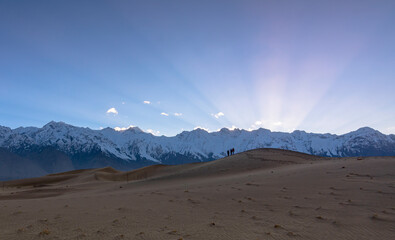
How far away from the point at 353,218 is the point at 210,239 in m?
4.80

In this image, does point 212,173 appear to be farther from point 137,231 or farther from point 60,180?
point 60,180

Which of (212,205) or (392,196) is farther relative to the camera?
(212,205)

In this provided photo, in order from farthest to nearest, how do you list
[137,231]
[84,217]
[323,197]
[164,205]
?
[164,205] < [323,197] < [84,217] < [137,231]

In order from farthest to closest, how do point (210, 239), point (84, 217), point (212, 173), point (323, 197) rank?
point (212, 173), point (323, 197), point (84, 217), point (210, 239)

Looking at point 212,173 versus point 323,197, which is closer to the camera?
point 323,197

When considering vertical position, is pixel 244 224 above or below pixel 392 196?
below

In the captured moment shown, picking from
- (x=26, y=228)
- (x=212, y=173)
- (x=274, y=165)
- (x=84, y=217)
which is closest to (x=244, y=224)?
(x=84, y=217)

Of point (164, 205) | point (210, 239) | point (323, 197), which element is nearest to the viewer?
point (210, 239)

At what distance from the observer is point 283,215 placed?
27.1ft

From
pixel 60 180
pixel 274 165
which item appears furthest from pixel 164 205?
pixel 60 180

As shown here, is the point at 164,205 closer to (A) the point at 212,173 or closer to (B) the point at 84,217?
(B) the point at 84,217

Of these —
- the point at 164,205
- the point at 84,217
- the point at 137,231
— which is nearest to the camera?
the point at 137,231

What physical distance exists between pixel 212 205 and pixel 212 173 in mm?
16607

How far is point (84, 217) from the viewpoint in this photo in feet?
30.0
